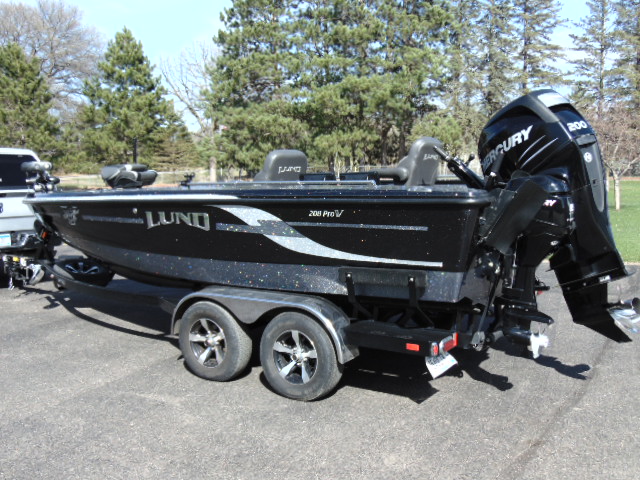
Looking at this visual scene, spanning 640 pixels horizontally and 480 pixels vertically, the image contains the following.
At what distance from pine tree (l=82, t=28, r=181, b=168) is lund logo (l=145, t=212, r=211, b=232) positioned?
2473 cm

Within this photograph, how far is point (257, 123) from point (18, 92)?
11.3m

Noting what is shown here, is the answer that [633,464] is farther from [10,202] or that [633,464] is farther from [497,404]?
[10,202]

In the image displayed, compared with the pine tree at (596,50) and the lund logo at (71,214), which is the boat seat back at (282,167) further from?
the pine tree at (596,50)

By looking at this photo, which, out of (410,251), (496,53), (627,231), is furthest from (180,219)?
(496,53)

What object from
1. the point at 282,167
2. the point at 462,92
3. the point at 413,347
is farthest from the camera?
the point at 462,92

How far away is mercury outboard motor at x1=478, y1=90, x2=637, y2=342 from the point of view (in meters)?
3.91

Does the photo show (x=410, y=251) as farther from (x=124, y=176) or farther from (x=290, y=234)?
→ (x=124, y=176)

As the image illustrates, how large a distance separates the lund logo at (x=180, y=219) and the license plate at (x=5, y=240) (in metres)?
3.74

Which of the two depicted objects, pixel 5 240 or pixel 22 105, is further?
pixel 22 105

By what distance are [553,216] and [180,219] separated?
2933mm

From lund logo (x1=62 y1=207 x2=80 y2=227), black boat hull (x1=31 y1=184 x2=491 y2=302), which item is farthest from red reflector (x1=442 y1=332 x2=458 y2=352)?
lund logo (x1=62 y1=207 x2=80 y2=227)

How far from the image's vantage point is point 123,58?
2823 cm

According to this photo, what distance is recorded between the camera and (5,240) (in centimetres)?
770

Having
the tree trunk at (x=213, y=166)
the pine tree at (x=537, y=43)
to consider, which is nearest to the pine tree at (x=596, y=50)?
the pine tree at (x=537, y=43)
